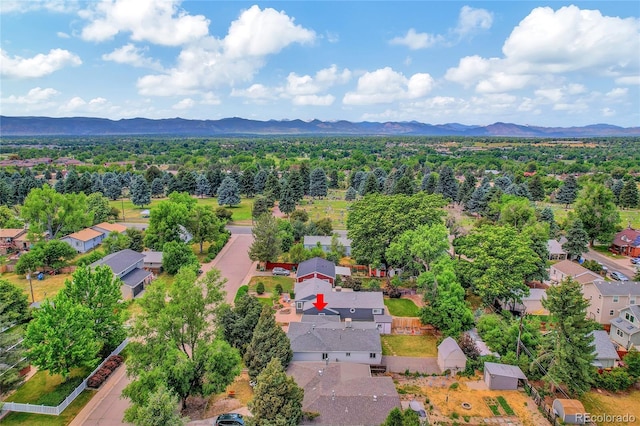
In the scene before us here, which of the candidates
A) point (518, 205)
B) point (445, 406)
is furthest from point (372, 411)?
point (518, 205)

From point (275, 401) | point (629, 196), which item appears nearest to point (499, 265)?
point (275, 401)

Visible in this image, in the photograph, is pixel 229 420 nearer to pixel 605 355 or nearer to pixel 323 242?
pixel 605 355

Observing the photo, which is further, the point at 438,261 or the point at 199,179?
the point at 199,179

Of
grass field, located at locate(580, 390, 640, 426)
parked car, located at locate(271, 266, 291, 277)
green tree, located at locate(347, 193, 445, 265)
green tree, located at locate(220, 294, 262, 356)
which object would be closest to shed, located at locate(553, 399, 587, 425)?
grass field, located at locate(580, 390, 640, 426)

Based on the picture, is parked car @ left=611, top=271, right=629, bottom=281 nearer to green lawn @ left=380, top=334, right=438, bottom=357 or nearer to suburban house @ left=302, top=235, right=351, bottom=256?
green lawn @ left=380, top=334, right=438, bottom=357

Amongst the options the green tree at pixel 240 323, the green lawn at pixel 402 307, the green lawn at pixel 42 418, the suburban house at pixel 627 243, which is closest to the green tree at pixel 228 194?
the green lawn at pixel 402 307

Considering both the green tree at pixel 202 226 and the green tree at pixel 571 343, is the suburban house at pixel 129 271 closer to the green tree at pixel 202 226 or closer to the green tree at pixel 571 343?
the green tree at pixel 202 226

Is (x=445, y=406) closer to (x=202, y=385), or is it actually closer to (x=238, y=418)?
(x=238, y=418)
